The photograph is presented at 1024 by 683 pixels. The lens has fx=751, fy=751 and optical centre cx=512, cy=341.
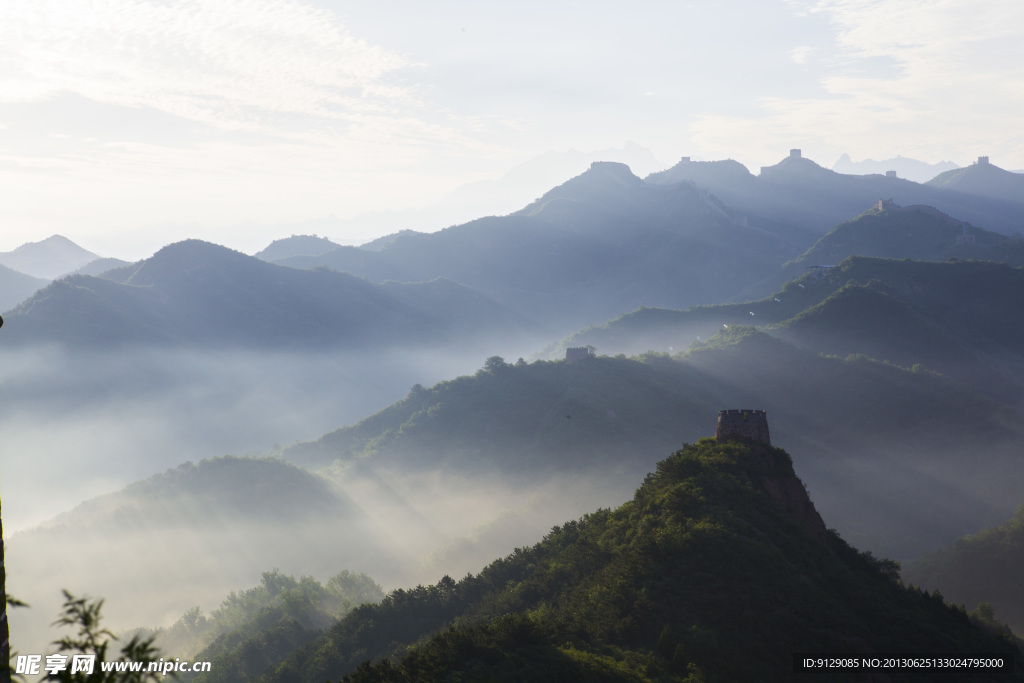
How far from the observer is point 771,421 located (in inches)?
4808

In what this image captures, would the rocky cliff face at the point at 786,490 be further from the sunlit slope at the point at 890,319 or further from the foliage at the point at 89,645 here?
the sunlit slope at the point at 890,319

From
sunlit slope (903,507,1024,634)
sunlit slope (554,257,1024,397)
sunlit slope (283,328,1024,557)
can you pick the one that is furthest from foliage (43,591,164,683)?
sunlit slope (554,257,1024,397)

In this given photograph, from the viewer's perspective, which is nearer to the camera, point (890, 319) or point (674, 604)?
point (674, 604)

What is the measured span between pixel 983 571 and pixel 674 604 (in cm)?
6214

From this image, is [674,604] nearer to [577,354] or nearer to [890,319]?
[577,354]

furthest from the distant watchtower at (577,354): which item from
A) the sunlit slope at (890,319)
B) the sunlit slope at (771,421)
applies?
the sunlit slope at (890,319)

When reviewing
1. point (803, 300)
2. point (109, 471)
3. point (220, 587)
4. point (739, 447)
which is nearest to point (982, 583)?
point (739, 447)

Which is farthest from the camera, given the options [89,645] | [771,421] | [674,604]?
[771,421]

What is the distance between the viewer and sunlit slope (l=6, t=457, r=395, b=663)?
8094 centimetres

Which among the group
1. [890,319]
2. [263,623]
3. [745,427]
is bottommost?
[263,623]

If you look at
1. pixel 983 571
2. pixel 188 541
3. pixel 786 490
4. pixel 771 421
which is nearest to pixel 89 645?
pixel 786 490

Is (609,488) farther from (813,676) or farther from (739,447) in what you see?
(813,676)

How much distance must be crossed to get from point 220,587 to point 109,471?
10308 cm

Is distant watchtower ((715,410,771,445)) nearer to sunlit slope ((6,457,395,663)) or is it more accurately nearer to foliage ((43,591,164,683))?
foliage ((43,591,164,683))
